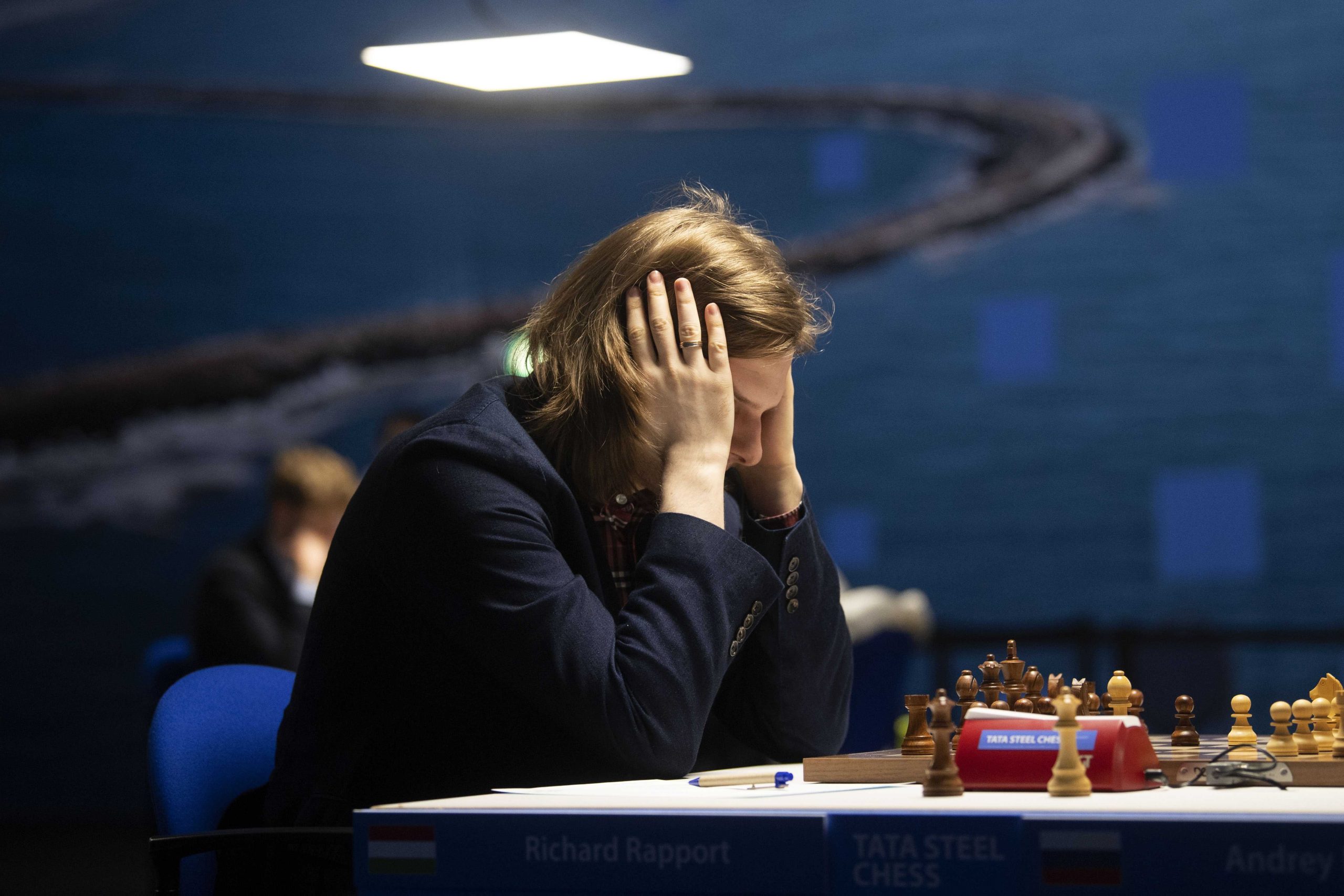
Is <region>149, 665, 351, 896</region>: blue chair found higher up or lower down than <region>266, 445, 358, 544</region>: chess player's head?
lower down

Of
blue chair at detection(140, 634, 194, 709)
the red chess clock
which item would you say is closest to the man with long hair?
the red chess clock

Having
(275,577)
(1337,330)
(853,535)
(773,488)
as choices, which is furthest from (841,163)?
(773,488)

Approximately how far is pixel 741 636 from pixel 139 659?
17.4 ft

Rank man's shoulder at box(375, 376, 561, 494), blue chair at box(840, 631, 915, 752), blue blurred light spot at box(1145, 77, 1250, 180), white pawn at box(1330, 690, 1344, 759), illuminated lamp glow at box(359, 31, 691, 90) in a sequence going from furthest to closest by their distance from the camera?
1. blue blurred light spot at box(1145, 77, 1250, 180)
2. blue chair at box(840, 631, 915, 752)
3. illuminated lamp glow at box(359, 31, 691, 90)
4. man's shoulder at box(375, 376, 561, 494)
5. white pawn at box(1330, 690, 1344, 759)

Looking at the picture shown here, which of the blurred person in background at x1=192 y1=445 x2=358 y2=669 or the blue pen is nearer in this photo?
the blue pen

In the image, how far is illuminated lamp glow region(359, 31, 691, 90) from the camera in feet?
9.87

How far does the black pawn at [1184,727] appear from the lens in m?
1.41

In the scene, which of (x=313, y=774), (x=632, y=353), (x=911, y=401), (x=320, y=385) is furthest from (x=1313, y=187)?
(x=313, y=774)

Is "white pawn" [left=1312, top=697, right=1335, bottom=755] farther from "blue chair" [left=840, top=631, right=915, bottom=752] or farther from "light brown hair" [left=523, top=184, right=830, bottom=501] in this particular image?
"blue chair" [left=840, top=631, right=915, bottom=752]

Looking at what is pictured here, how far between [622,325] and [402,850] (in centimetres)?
77

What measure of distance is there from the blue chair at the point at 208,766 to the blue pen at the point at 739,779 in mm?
317

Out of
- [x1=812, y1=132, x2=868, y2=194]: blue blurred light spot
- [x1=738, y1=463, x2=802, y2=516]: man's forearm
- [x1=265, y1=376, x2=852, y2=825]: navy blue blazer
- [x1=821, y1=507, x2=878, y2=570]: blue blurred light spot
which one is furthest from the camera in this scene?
[x1=812, y1=132, x2=868, y2=194]: blue blurred light spot

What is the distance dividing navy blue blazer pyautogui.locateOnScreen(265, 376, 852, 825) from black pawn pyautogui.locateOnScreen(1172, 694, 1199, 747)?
41 cm

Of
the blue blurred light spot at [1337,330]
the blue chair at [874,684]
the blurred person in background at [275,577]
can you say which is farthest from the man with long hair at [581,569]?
the blue blurred light spot at [1337,330]
